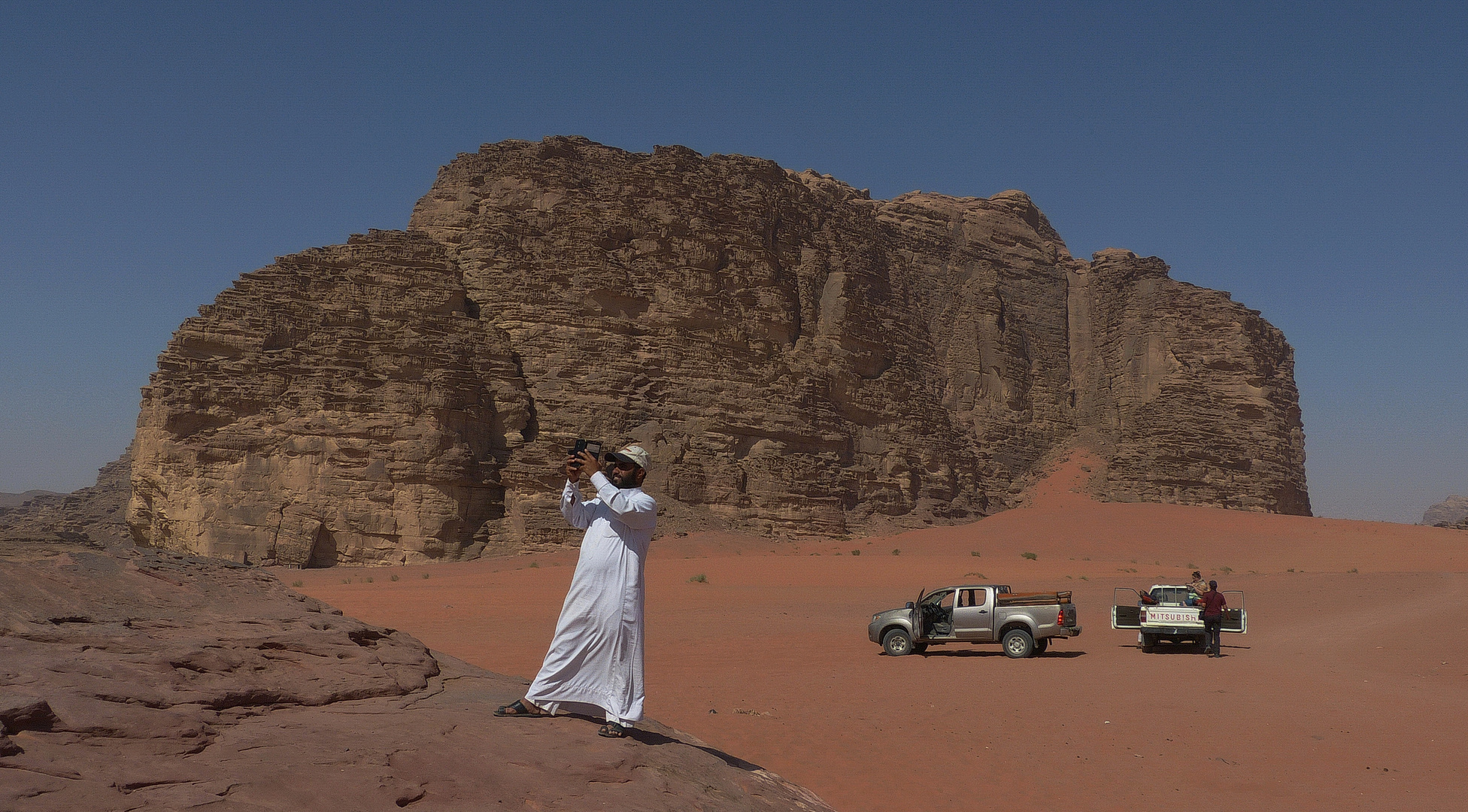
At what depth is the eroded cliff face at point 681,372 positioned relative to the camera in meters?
36.4

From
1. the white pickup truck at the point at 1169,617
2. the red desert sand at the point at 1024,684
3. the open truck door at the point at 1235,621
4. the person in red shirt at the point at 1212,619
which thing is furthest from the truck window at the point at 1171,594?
the person in red shirt at the point at 1212,619

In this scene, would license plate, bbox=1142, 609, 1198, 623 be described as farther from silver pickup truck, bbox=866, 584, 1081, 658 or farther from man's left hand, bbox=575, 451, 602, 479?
man's left hand, bbox=575, 451, 602, 479

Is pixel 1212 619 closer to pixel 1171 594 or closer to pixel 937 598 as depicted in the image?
pixel 1171 594

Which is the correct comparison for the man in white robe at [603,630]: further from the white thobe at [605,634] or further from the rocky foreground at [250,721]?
the rocky foreground at [250,721]

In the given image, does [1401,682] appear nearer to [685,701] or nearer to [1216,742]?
[1216,742]

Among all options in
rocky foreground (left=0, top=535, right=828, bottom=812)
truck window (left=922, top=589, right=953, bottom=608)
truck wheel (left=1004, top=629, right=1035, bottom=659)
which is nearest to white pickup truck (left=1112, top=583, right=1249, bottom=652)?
truck wheel (left=1004, top=629, right=1035, bottom=659)

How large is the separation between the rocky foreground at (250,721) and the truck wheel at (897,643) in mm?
9231

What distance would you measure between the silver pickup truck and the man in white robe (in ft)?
33.9

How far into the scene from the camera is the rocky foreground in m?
3.78

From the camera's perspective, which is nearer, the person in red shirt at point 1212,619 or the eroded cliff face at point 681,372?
the person in red shirt at point 1212,619

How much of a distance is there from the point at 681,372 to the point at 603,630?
37.7 meters

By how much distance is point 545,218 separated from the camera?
44.2 meters

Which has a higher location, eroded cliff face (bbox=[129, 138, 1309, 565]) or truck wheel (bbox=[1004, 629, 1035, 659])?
eroded cliff face (bbox=[129, 138, 1309, 565])

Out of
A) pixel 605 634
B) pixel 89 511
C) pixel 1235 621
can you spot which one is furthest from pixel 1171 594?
pixel 89 511
